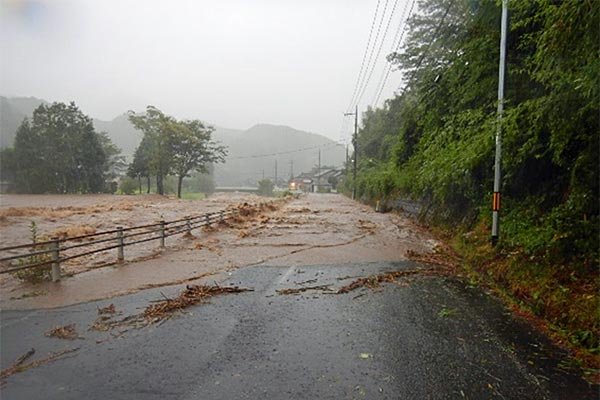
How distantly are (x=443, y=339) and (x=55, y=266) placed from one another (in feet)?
24.5

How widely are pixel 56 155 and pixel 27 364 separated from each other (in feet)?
153

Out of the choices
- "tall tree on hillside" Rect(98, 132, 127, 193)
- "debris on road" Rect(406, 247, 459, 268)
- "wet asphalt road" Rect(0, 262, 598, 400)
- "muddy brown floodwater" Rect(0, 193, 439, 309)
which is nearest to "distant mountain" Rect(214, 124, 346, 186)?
"tall tree on hillside" Rect(98, 132, 127, 193)

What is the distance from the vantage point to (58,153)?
41625 millimetres

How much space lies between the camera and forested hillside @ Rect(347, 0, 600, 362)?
4.43 meters

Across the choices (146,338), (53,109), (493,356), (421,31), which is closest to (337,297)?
(493,356)

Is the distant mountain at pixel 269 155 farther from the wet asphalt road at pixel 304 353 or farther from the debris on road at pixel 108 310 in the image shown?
the wet asphalt road at pixel 304 353

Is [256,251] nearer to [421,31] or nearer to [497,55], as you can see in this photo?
[497,55]

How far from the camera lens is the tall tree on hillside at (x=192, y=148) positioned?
49.9 metres

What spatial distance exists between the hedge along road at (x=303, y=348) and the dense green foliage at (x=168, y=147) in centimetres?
4596

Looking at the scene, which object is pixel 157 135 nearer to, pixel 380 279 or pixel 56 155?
pixel 56 155

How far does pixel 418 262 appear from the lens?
8461 mm

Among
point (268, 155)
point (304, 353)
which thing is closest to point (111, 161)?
point (304, 353)

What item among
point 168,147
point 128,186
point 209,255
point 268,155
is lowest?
point 209,255

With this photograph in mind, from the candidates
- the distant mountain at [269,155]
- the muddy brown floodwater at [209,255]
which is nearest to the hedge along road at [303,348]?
the muddy brown floodwater at [209,255]
